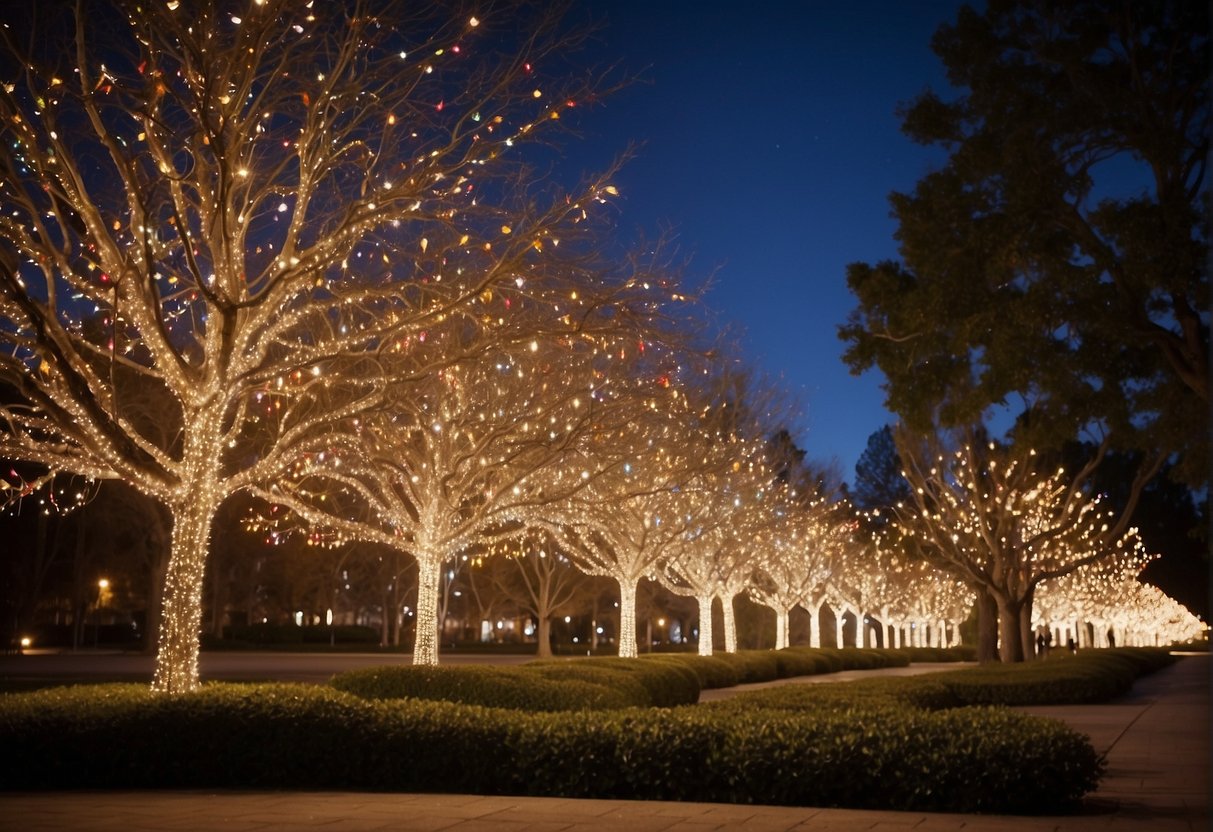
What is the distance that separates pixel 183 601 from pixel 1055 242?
12.2 m

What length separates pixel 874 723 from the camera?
1012 cm

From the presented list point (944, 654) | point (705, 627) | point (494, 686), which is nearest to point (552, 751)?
point (494, 686)

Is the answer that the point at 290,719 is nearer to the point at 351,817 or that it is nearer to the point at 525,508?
the point at 351,817

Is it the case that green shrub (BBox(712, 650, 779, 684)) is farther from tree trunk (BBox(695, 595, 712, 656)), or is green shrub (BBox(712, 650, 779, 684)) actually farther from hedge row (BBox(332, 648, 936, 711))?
hedge row (BBox(332, 648, 936, 711))

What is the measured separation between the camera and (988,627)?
40969 mm

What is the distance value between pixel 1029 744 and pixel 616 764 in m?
3.42

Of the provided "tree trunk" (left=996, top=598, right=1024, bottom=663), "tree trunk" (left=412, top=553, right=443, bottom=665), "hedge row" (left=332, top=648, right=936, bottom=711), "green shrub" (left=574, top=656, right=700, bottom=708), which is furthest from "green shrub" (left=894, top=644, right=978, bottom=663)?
"tree trunk" (left=412, top=553, right=443, bottom=665)

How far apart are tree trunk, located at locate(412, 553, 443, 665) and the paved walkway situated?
37.4 feet

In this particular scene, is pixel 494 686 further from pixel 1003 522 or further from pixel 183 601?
pixel 1003 522

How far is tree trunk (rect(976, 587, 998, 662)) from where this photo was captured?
4059 cm

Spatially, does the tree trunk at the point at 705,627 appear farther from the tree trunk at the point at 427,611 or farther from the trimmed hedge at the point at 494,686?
the trimmed hedge at the point at 494,686

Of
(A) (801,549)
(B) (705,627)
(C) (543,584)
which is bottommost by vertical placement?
(B) (705,627)

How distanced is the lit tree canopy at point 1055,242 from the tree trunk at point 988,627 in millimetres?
23347

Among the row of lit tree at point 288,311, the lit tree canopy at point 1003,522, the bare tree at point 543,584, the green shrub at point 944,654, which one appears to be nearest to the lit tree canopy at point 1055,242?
the row of lit tree at point 288,311
